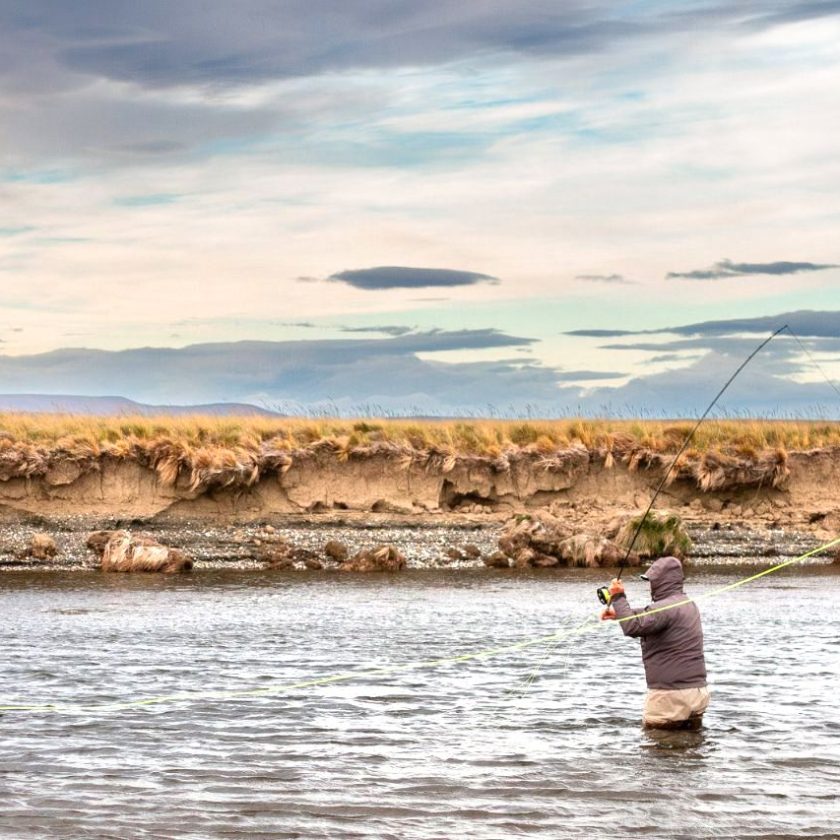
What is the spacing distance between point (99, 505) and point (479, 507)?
35.7 ft

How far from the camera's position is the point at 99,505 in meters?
37.1

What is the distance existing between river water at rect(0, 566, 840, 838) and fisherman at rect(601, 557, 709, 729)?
0.36m

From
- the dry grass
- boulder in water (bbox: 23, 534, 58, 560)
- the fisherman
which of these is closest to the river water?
the fisherman

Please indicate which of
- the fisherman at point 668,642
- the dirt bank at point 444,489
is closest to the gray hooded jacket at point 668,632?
the fisherman at point 668,642

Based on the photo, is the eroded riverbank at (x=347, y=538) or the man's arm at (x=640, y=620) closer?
the man's arm at (x=640, y=620)

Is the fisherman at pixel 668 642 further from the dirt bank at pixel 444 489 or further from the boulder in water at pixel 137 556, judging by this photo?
the dirt bank at pixel 444 489

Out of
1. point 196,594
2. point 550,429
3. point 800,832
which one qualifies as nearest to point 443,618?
point 196,594

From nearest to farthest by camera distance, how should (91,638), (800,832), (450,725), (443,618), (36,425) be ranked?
(800,832) → (450,725) → (91,638) → (443,618) → (36,425)

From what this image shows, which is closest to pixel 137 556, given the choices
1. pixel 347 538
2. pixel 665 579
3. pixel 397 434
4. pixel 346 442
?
pixel 347 538

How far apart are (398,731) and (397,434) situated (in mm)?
26432

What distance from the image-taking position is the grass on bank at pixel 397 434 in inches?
1524

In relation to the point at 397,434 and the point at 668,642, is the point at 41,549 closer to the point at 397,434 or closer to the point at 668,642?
the point at 397,434

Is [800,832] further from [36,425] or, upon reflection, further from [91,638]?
[36,425]

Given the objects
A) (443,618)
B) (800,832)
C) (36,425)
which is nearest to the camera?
(800,832)
